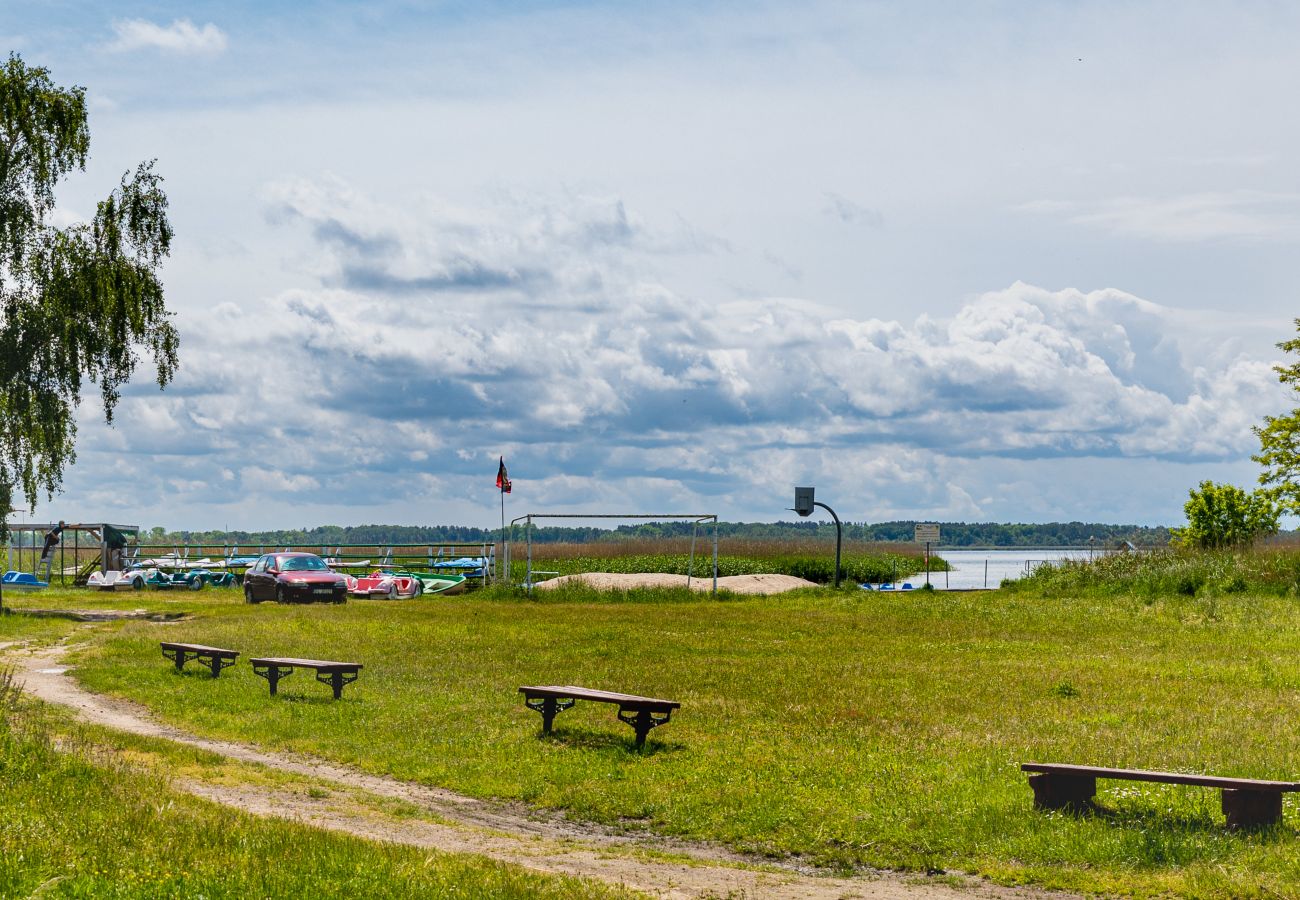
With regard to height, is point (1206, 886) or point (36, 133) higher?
point (36, 133)

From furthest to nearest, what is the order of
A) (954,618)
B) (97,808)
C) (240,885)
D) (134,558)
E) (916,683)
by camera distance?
(134,558)
(954,618)
(916,683)
(97,808)
(240,885)

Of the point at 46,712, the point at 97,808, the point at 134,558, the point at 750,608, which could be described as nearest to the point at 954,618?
the point at 750,608

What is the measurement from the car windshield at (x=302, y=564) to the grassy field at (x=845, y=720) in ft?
26.6

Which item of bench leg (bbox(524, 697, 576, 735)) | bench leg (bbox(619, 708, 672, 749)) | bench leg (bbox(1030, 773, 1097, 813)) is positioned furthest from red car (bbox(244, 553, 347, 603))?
bench leg (bbox(1030, 773, 1097, 813))

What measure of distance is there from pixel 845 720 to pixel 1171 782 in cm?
575

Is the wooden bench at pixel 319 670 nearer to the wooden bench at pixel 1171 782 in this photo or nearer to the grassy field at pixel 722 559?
the wooden bench at pixel 1171 782

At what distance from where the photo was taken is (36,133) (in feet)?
118

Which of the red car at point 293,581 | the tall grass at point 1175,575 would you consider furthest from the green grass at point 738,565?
the tall grass at point 1175,575

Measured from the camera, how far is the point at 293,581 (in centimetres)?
3794

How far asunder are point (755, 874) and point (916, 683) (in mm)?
10095

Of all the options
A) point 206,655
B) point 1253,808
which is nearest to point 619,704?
point 1253,808

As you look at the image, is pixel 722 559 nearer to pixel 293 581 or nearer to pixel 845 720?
pixel 293 581

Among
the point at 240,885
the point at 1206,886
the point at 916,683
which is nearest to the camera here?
the point at 240,885

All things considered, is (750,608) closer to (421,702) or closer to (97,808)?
(421,702)
